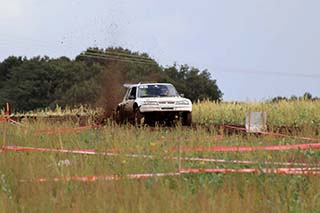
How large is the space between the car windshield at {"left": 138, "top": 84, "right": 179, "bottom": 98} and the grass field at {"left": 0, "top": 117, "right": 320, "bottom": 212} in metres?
11.7

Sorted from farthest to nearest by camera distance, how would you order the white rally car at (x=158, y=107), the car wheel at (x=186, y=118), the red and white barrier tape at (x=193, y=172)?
the car wheel at (x=186, y=118), the white rally car at (x=158, y=107), the red and white barrier tape at (x=193, y=172)

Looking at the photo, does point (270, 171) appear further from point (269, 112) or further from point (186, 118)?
point (269, 112)

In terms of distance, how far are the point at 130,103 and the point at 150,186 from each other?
15841 mm

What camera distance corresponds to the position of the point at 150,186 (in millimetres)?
6914

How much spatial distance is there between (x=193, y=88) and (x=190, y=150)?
62.2 meters

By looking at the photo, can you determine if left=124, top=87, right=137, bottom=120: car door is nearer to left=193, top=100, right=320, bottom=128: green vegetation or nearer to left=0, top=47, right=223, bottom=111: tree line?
left=193, top=100, right=320, bottom=128: green vegetation

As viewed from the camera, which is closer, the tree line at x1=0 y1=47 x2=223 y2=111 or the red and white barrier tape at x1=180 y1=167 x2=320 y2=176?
the red and white barrier tape at x1=180 y1=167 x2=320 y2=176

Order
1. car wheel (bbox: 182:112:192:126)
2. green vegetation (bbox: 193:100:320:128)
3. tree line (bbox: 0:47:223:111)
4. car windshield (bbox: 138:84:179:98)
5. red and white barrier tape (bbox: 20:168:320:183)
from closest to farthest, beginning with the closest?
red and white barrier tape (bbox: 20:168:320:183), car wheel (bbox: 182:112:192:126), car windshield (bbox: 138:84:179:98), green vegetation (bbox: 193:100:320:128), tree line (bbox: 0:47:223:111)

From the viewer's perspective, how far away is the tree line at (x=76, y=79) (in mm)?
67062

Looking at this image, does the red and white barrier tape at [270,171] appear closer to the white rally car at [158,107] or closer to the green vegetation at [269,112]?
the white rally car at [158,107]

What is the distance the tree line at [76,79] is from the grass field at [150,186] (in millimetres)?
53239

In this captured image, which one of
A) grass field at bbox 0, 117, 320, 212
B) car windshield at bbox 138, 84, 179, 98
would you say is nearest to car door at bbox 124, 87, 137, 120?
car windshield at bbox 138, 84, 179, 98

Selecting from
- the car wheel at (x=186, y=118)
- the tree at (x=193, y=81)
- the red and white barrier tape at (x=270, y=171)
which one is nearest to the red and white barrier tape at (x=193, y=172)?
the red and white barrier tape at (x=270, y=171)

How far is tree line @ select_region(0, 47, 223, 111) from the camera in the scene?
67062 millimetres
